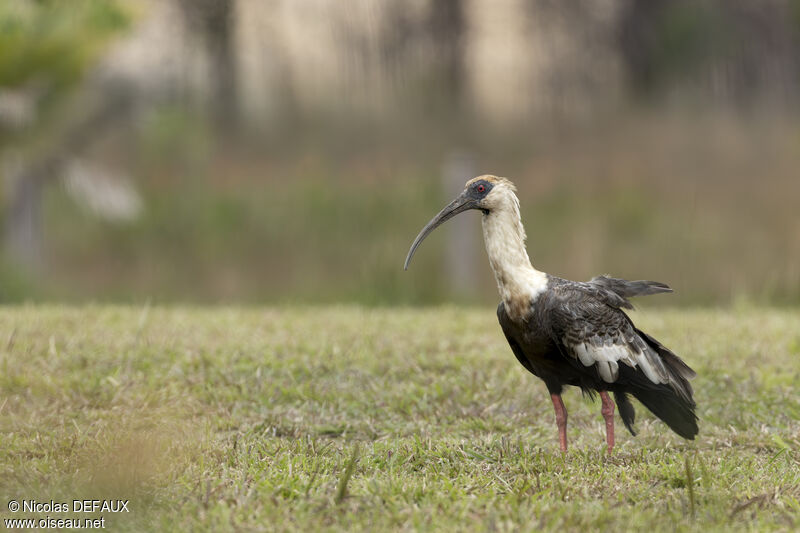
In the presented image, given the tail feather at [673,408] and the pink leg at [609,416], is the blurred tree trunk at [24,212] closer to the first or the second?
the pink leg at [609,416]

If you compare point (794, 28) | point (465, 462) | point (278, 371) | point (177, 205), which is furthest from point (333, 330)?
point (794, 28)

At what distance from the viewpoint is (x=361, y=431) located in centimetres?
455

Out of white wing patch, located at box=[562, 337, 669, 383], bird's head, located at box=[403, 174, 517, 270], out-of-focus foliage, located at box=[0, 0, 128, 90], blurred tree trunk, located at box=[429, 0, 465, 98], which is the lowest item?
white wing patch, located at box=[562, 337, 669, 383]

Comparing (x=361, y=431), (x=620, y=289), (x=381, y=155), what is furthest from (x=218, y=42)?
(x=620, y=289)

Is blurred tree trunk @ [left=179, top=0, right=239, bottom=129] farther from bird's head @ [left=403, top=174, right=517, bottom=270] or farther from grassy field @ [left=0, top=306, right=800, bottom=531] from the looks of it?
bird's head @ [left=403, top=174, right=517, bottom=270]

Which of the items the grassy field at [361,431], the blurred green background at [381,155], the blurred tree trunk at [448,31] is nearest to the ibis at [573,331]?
the grassy field at [361,431]

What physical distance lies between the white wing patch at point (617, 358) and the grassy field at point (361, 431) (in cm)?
38

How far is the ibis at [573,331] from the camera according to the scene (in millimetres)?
3816

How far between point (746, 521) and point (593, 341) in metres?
0.93

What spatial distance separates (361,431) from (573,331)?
4.27ft

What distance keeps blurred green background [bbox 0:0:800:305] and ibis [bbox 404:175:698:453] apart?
16.8 ft

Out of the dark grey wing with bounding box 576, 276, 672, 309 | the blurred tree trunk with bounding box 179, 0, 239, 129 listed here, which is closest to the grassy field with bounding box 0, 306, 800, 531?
the dark grey wing with bounding box 576, 276, 672, 309

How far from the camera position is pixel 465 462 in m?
3.94

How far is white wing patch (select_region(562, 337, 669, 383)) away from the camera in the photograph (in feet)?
12.5
